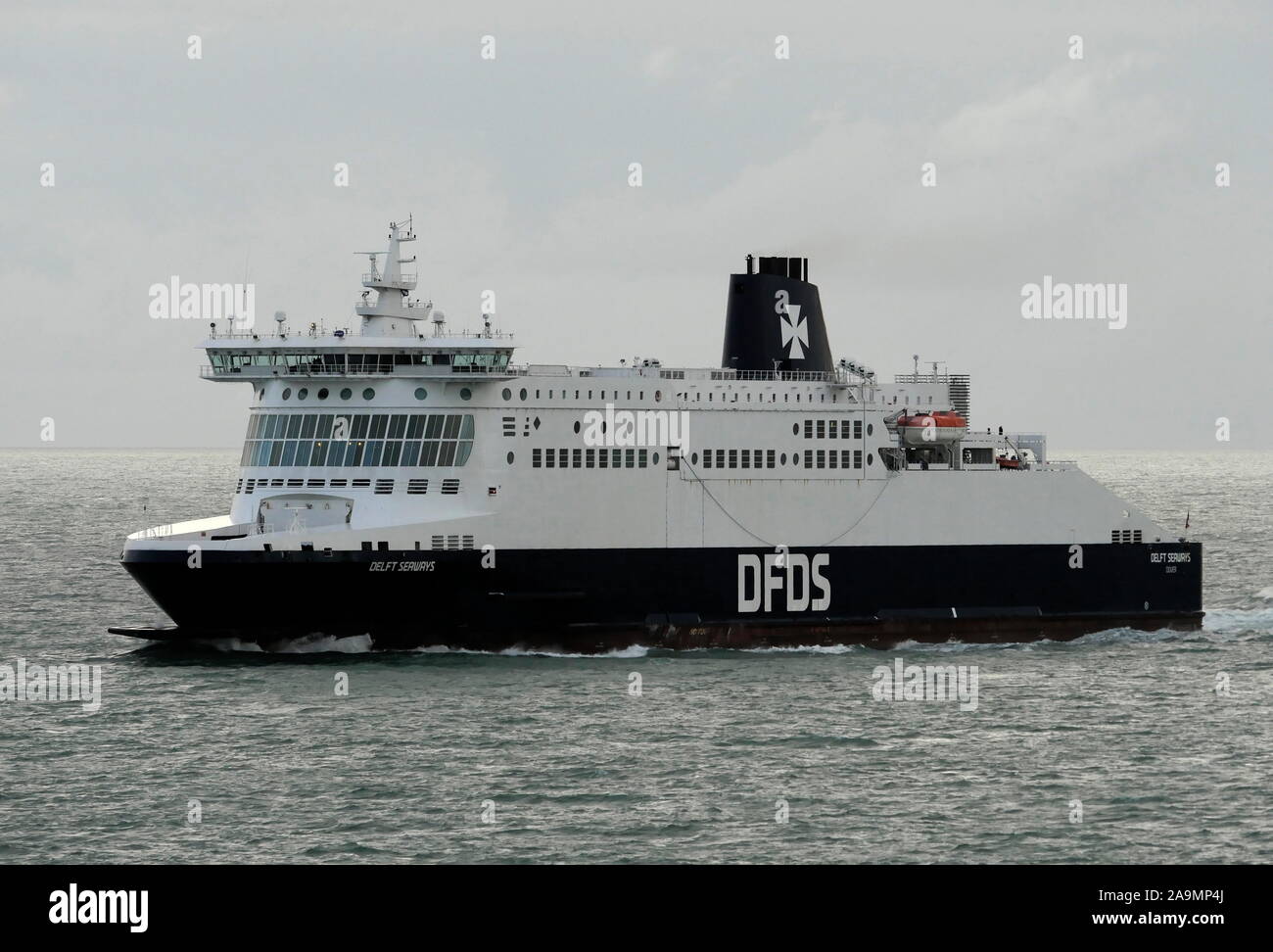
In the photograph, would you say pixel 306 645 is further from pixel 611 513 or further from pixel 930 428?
pixel 930 428

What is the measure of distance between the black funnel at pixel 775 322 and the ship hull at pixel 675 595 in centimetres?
554

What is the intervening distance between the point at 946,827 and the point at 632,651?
14.5 meters

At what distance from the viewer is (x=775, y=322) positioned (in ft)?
142

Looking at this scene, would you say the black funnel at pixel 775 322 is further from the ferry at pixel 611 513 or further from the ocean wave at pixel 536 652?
the ocean wave at pixel 536 652

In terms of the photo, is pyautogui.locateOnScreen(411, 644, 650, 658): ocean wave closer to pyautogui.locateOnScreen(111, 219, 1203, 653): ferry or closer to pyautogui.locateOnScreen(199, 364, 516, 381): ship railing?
pyautogui.locateOnScreen(111, 219, 1203, 653): ferry

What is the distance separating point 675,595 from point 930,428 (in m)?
8.29

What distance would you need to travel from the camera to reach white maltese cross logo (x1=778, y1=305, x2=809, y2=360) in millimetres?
43438

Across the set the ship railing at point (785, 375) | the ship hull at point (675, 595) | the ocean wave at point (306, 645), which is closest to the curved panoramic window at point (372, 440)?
the ship hull at point (675, 595)

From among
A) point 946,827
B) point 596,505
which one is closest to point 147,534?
point 596,505

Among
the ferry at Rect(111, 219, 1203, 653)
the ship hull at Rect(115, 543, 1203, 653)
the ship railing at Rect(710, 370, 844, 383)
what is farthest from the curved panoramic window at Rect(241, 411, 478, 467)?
the ship railing at Rect(710, 370, 844, 383)

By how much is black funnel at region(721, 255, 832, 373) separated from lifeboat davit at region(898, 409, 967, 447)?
2669 mm

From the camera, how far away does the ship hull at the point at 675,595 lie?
36438mm

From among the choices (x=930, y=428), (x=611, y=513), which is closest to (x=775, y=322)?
(x=930, y=428)
